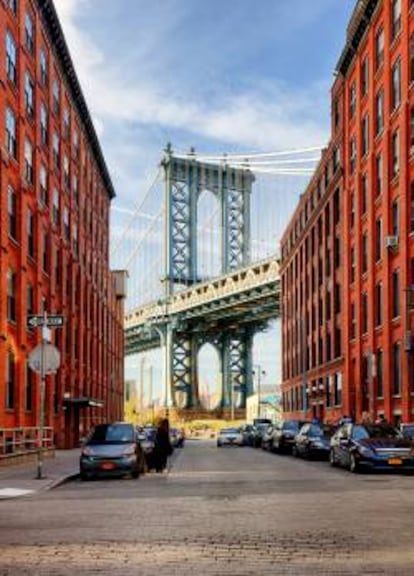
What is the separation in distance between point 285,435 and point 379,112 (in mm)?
17359

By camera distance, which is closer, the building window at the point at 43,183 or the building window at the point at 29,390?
the building window at the point at 29,390

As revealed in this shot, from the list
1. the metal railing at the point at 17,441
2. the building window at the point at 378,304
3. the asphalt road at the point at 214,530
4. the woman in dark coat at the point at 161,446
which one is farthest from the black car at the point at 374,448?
the building window at the point at 378,304

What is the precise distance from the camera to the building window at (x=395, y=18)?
4628cm

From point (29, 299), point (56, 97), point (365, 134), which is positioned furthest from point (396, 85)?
point (29, 299)

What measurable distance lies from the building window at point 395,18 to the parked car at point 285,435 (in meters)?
18.5

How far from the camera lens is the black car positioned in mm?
25875

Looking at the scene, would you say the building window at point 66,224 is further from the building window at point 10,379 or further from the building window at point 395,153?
the building window at point 395,153

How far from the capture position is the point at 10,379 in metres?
37.3

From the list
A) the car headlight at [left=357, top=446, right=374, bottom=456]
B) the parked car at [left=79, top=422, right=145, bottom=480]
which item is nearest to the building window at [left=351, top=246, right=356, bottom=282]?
the car headlight at [left=357, top=446, right=374, bottom=456]

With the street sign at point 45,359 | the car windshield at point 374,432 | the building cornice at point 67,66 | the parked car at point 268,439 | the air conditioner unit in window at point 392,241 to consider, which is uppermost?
the building cornice at point 67,66

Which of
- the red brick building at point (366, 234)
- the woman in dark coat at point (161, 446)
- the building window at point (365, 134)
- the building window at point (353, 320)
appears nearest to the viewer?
the woman in dark coat at point (161, 446)

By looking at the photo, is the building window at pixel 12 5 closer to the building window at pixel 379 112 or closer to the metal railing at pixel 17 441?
the metal railing at pixel 17 441

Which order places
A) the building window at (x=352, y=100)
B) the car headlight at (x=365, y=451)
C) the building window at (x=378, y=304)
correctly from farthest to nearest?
the building window at (x=352, y=100) < the building window at (x=378, y=304) < the car headlight at (x=365, y=451)

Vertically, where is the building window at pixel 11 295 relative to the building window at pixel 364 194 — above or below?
below
